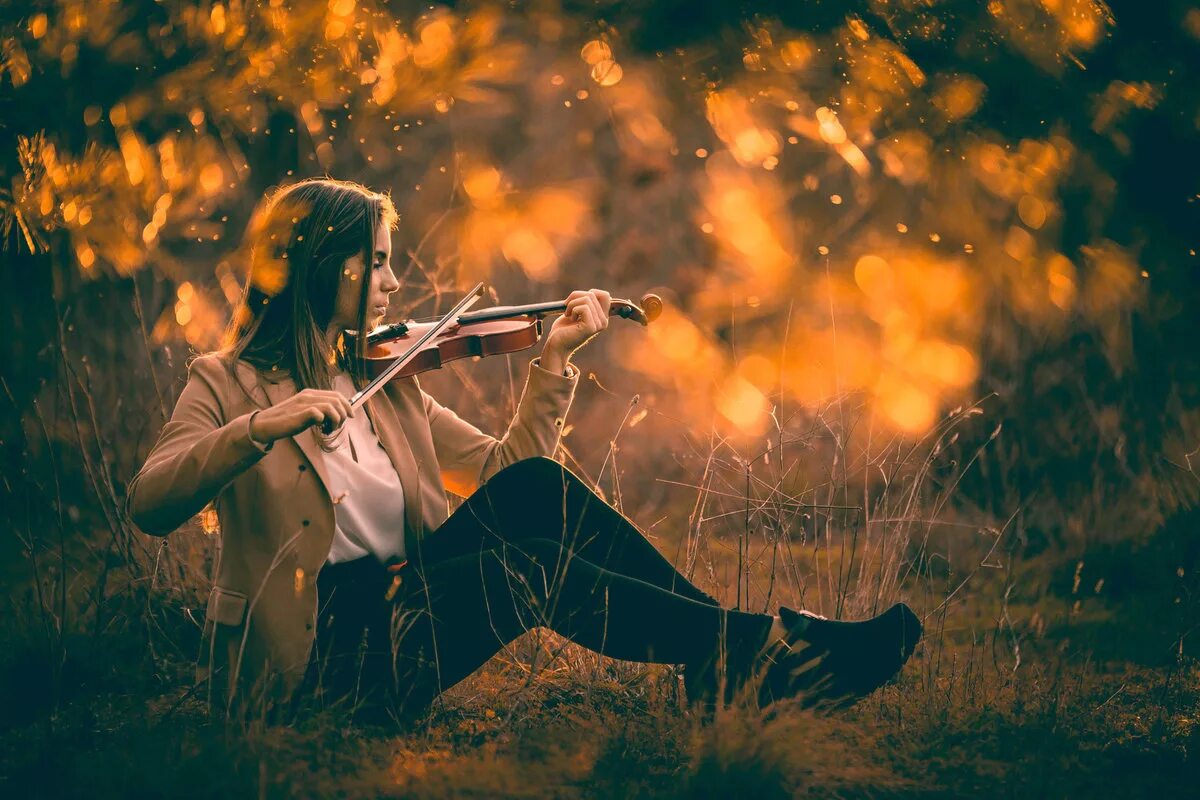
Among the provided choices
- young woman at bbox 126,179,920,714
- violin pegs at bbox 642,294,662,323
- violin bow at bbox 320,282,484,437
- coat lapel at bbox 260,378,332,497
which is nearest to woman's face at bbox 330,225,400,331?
young woman at bbox 126,179,920,714

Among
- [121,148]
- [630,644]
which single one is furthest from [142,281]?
[630,644]

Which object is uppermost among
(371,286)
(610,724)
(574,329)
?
(371,286)

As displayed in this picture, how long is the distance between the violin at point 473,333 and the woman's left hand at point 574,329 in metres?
0.12

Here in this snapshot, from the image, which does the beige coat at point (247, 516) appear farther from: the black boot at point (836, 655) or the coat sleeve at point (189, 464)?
the black boot at point (836, 655)

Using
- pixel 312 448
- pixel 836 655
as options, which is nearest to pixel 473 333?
pixel 312 448

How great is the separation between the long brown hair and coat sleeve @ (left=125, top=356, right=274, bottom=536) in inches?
8.4

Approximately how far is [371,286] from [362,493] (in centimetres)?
45

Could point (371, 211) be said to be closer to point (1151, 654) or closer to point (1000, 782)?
point (1000, 782)

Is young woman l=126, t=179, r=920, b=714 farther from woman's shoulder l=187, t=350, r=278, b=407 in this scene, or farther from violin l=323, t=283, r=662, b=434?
violin l=323, t=283, r=662, b=434

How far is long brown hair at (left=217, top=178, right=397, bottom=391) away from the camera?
2.49 meters

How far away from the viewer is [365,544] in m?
2.49

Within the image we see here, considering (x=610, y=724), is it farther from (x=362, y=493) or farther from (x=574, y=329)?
(x=574, y=329)

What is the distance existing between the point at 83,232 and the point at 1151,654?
11.0 ft

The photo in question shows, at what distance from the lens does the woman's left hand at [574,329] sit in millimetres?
2732
